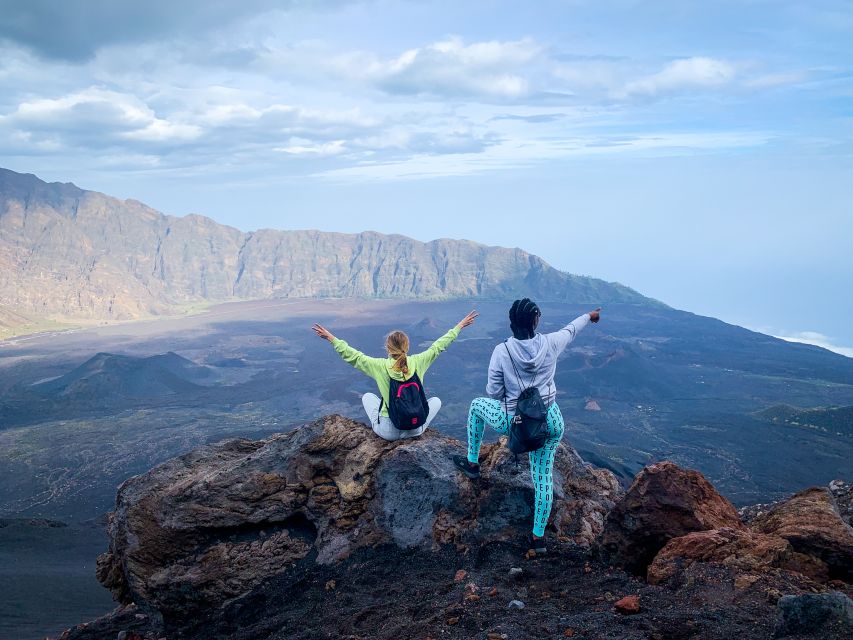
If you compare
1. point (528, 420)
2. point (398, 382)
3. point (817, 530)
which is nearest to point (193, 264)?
point (398, 382)

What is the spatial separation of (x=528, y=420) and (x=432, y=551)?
1.79 m

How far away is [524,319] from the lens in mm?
5320

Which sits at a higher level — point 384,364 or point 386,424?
point 384,364

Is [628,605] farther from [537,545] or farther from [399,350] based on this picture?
[399,350]

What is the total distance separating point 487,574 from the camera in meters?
5.46

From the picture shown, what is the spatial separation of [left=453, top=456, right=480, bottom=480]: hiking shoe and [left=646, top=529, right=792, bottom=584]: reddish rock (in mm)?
1989

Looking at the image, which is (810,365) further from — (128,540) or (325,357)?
(128,540)

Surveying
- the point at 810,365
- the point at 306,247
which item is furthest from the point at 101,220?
the point at 810,365

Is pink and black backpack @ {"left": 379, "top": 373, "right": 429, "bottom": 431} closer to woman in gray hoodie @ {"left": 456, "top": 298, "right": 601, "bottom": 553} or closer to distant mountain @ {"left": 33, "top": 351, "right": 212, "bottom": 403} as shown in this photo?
woman in gray hoodie @ {"left": 456, "top": 298, "right": 601, "bottom": 553}

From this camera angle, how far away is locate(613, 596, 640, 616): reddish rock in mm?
4207

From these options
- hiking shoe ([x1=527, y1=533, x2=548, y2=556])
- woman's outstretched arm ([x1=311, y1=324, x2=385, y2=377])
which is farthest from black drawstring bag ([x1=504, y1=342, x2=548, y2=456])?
woman's outstretched arm ([x1=311, y1=324, x2=385, y2=377])

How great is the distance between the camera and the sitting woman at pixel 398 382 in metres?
6.29

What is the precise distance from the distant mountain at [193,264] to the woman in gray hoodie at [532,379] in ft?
319

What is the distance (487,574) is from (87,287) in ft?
358
